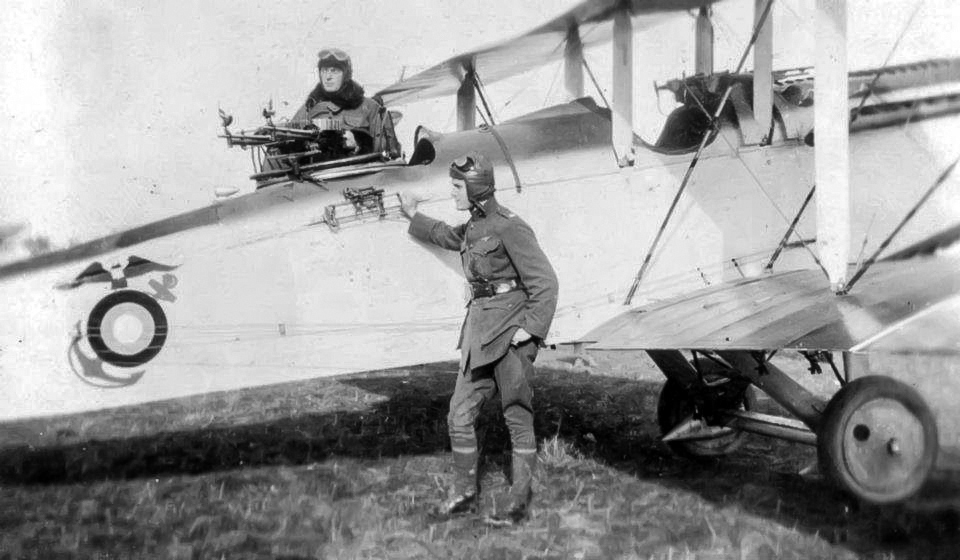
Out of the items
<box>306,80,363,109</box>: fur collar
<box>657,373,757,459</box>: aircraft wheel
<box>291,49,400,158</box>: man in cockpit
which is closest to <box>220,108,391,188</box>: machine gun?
<box>291,49,400,158</box>: man in cockpit

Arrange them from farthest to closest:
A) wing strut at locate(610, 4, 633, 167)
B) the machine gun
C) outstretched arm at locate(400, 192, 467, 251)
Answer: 1. wing strut at locate(610, 4, 633, 167)
2. outstretched arm at locate(400, 192, 467, 251)
3. the machine gun

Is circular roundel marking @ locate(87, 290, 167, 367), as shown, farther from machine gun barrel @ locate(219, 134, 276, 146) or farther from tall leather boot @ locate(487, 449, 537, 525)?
tall leather boot @ locate(487, 449, 537, 525)

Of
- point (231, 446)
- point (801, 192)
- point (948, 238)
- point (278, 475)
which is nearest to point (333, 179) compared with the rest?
point (278, 475)

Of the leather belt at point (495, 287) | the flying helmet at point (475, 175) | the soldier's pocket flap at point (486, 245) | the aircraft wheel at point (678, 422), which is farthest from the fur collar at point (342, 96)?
the aircraft wheel at point (678, 422)

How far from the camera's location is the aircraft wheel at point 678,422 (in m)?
4.86

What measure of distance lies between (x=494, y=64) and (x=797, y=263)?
2.48 metres

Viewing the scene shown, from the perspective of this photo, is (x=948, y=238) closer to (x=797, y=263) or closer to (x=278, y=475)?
(x=797, y=263)

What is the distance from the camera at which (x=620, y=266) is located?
479cm

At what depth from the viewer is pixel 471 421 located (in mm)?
4031

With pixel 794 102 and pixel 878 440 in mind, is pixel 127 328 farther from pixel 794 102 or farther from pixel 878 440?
pixel 794 102

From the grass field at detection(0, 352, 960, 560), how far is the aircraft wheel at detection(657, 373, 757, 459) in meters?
Answer: 0.09

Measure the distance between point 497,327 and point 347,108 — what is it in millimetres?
1832

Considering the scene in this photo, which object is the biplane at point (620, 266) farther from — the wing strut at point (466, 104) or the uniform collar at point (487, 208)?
the uniform collar at point (487, 208)

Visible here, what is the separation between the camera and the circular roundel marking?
12.7 feet
